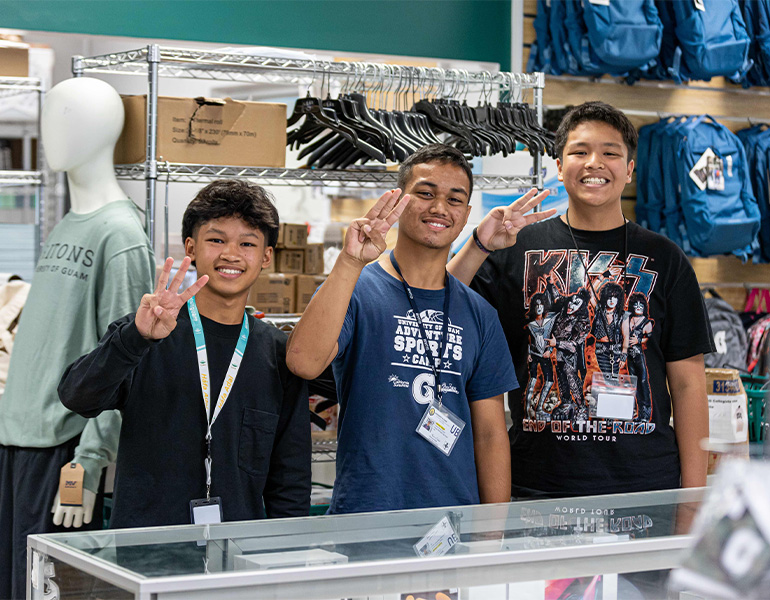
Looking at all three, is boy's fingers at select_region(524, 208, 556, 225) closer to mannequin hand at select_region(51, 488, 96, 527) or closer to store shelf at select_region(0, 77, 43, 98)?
mannequin hand at select_region(51, 488, 96, 527)

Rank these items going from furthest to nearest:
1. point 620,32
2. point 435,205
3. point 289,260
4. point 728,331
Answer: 1. point 728,331
2. point 620,32
3. point 289,260
4. point 435,205

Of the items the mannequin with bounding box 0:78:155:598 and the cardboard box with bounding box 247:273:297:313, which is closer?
the mannequin with bounding box 0:78:155:598

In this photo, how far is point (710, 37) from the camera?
16.2 feet

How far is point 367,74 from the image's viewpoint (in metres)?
3.80

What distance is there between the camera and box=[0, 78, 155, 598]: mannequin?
286 centimetres

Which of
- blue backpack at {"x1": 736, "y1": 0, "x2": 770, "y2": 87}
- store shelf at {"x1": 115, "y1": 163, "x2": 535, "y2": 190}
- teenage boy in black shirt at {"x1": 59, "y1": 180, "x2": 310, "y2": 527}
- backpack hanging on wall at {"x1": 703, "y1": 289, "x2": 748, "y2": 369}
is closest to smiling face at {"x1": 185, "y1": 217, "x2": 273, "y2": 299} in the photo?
teenage boy in black shirt at {"x1": 59, "y1": 180, "x2": 310, "y2": 527}

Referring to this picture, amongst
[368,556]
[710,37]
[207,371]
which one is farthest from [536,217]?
[710,37]

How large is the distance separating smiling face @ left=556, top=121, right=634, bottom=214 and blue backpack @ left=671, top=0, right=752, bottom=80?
264 centimetres

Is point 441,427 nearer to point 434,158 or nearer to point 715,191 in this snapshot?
point 434,158

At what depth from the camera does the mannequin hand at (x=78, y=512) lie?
2.81m

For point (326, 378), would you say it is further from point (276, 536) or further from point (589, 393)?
point (276, 536)

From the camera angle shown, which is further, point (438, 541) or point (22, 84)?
point (22, 84)

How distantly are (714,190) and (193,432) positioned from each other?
12.3ft

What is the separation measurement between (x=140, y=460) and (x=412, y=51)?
3.41 metres
